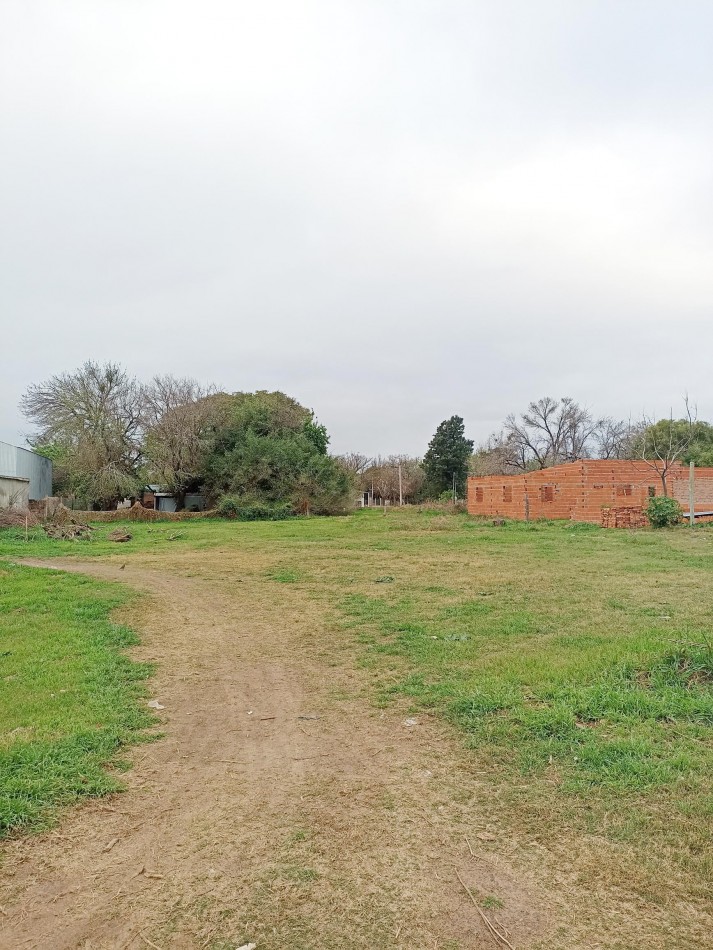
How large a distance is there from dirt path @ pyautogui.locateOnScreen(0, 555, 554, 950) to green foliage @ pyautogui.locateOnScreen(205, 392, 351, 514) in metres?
28.0

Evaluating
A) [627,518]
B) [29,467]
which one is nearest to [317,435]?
[29,467]

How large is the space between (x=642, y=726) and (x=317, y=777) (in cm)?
214

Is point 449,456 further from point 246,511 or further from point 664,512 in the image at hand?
point 664,512

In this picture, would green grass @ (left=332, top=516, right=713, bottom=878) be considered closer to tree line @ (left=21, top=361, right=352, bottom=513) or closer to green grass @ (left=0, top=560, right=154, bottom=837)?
green grass @ (left=0, top=560, right=154, bottom=837)

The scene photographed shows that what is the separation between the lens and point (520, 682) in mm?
4875

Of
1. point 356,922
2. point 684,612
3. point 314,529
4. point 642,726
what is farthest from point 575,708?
point 314,529

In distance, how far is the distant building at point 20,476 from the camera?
2562cm

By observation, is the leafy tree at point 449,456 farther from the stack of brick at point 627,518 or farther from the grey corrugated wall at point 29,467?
the grey corrugated wall at point 29,467

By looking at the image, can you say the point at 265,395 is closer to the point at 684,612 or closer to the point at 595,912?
the point at 684,612

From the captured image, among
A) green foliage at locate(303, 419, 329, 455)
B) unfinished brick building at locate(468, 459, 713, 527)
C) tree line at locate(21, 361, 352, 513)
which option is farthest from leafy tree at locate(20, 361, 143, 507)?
unfinished brick building at locate(468, 459, 713, 527)

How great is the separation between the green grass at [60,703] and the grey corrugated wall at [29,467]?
2165cm

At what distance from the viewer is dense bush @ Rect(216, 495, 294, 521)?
30.9 meters

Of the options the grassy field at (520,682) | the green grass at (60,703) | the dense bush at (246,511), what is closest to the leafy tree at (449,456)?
the dense bush at (246,511)

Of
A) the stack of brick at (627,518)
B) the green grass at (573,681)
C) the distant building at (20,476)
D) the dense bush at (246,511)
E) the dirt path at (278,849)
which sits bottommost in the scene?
the dirt path at (278,849)
